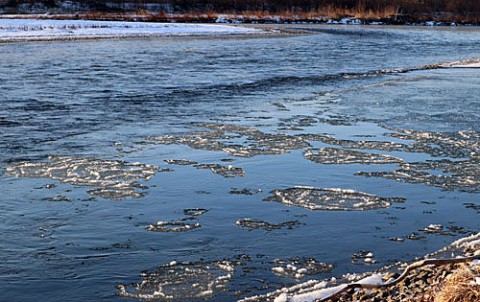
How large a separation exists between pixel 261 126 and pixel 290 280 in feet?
20.3

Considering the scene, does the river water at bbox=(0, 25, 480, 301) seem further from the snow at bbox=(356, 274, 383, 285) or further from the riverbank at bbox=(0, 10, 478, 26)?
the riverbank at bbox=(0, 10, 478, 26)

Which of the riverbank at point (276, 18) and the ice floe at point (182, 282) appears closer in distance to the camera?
the ice floe at point (182, 282)

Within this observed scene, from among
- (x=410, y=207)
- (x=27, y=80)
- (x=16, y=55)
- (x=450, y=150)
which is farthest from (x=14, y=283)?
(x=16, y=55)

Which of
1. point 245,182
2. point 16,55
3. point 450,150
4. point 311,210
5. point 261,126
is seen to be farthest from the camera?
point 16,55

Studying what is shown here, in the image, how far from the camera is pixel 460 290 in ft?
13.9

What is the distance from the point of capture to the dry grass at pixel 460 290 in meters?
4.18

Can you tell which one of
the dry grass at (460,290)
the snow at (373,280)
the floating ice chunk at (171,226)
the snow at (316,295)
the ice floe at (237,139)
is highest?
the dry grass at (460,290)

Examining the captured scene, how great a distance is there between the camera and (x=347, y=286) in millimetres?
5102

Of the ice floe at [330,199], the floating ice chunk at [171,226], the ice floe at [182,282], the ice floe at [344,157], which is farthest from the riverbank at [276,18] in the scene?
the ice floe at [182,282]

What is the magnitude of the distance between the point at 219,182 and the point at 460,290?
4.34 m

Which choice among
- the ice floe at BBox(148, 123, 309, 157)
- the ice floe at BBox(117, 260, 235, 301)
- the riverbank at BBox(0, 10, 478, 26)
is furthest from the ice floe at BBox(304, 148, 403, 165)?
the riverbank at BBox(0, 10, 478, 26)

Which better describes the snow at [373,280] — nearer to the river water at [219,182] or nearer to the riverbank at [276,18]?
the river water at [219,182]

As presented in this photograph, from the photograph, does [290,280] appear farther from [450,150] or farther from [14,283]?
[450,150]

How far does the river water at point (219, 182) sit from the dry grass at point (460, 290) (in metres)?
1.29
